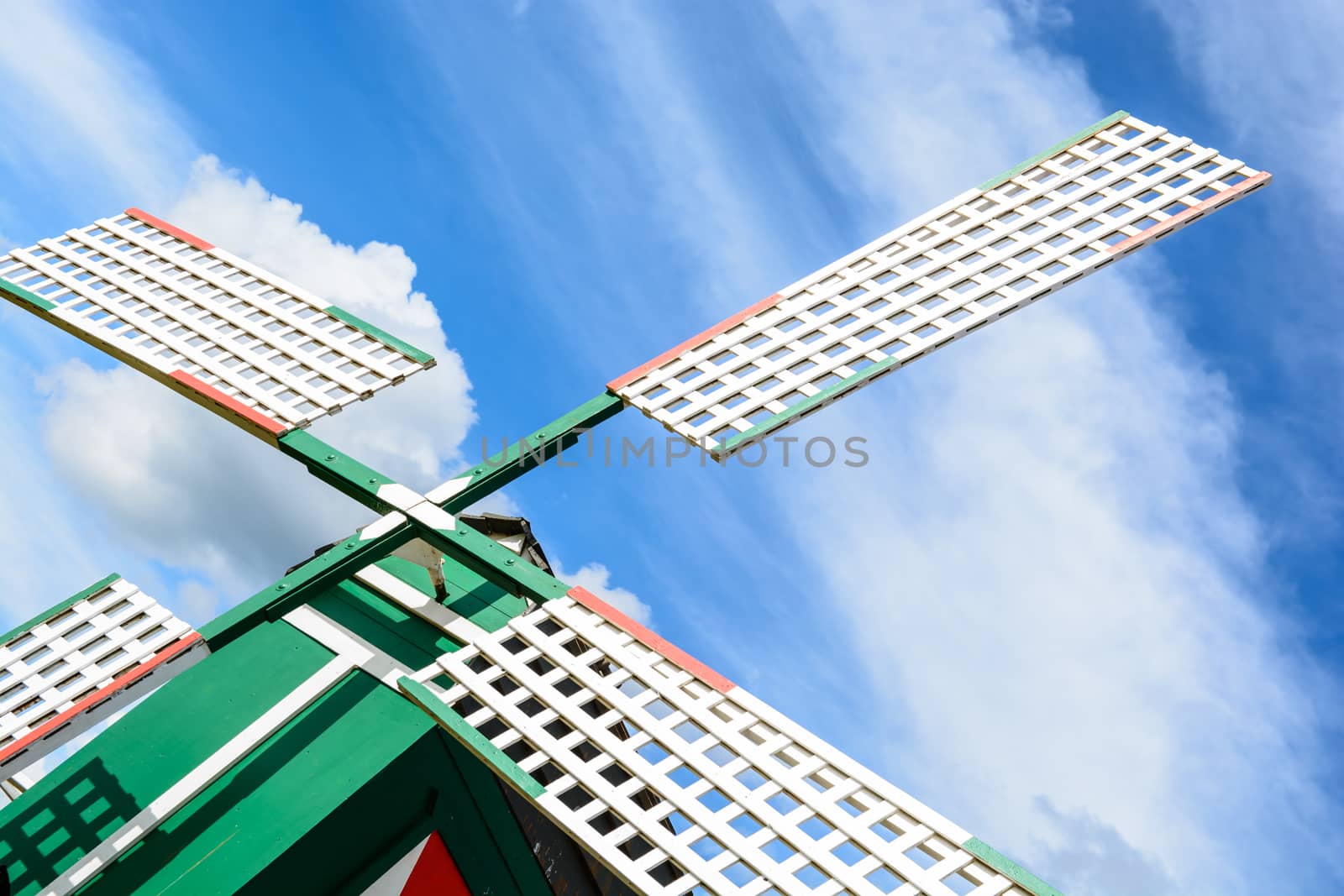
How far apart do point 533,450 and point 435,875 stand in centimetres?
202

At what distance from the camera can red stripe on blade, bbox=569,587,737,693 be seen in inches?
186

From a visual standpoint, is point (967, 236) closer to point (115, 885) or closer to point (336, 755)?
point (336, 755)

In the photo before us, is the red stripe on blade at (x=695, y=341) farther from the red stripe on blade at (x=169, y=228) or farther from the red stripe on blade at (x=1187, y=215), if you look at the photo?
the red stripe on blade at (x=169, y=228)

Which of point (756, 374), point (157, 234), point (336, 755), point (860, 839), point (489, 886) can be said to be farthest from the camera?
point (157, 234)

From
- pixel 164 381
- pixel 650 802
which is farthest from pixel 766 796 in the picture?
pixel 164 381

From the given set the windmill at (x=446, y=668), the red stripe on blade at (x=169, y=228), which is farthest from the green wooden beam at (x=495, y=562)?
the red stripe on blade at (x=169, y=228)

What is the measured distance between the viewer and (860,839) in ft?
13.6

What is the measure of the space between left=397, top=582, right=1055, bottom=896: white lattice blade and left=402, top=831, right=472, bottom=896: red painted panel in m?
0.62

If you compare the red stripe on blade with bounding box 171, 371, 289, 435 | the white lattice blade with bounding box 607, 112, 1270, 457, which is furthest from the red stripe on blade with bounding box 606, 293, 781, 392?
the red stripe on blade with bounding box 171, 371, 289, 435

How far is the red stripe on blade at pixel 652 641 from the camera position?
4719 mm

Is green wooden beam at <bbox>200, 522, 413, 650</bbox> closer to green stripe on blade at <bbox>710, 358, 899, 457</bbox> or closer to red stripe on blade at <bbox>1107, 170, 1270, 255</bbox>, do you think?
green stripe on blade at <bbox>710, 358, 899, 457</bbox>

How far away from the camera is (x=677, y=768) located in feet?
14.6

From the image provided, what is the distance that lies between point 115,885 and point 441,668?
1502 mm

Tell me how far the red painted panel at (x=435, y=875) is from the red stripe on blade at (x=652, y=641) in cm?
123
